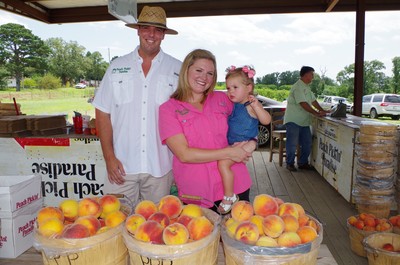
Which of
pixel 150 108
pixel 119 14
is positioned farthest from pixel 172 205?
pixel 119 14

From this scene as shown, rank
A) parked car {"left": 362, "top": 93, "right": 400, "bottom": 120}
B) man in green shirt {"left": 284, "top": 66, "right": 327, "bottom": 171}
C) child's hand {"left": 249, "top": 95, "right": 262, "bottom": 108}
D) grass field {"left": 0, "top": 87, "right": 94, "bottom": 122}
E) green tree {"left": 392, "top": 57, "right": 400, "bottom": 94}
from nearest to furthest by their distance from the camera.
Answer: child's hand {"left": 249, "top": 95, "right": 262, "bottom": 108} < man in green shirt {"left": 284, "top": 66, "right": 327, "bottom": 171} < grass field {"left": 0, "top": 87, "right": 94, "bottom": 122} < parked car {"left": 362, "top": 93, "right": 400, "bottom": 120} < green tree {"left": 392, "top": 57, "right": 400, "bottom": 94}

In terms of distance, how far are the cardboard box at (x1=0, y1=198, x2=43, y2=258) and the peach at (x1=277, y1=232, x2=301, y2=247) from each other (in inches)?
41.6

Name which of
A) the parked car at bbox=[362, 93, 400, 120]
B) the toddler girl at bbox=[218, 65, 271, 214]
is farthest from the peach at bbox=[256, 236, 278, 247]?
the parked car at bbox=[362, 93, 400, 120]

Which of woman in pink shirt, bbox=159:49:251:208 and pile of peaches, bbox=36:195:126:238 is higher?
woman in pink shirt, bbox=159:49:251:208

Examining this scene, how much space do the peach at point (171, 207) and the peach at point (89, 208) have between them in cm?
25

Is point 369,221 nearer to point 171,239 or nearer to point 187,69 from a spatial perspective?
point 187,69

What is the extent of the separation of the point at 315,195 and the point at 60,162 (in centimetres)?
365

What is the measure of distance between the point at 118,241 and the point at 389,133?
12.6ft

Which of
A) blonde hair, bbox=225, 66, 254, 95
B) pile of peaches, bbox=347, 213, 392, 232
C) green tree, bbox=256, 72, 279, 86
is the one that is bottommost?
pile of peaches, bbox=347, 213, 392, 232

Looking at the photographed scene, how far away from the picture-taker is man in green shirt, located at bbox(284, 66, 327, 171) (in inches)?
256

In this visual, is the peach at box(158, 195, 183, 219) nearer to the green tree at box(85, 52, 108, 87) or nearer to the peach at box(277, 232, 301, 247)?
the peach at box(277, 232, 301, 247)

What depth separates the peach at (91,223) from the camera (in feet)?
4.07

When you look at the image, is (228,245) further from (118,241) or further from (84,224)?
(84,224)

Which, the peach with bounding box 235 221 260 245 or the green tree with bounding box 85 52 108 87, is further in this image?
the green tree with bounding box 85 52 108 87
